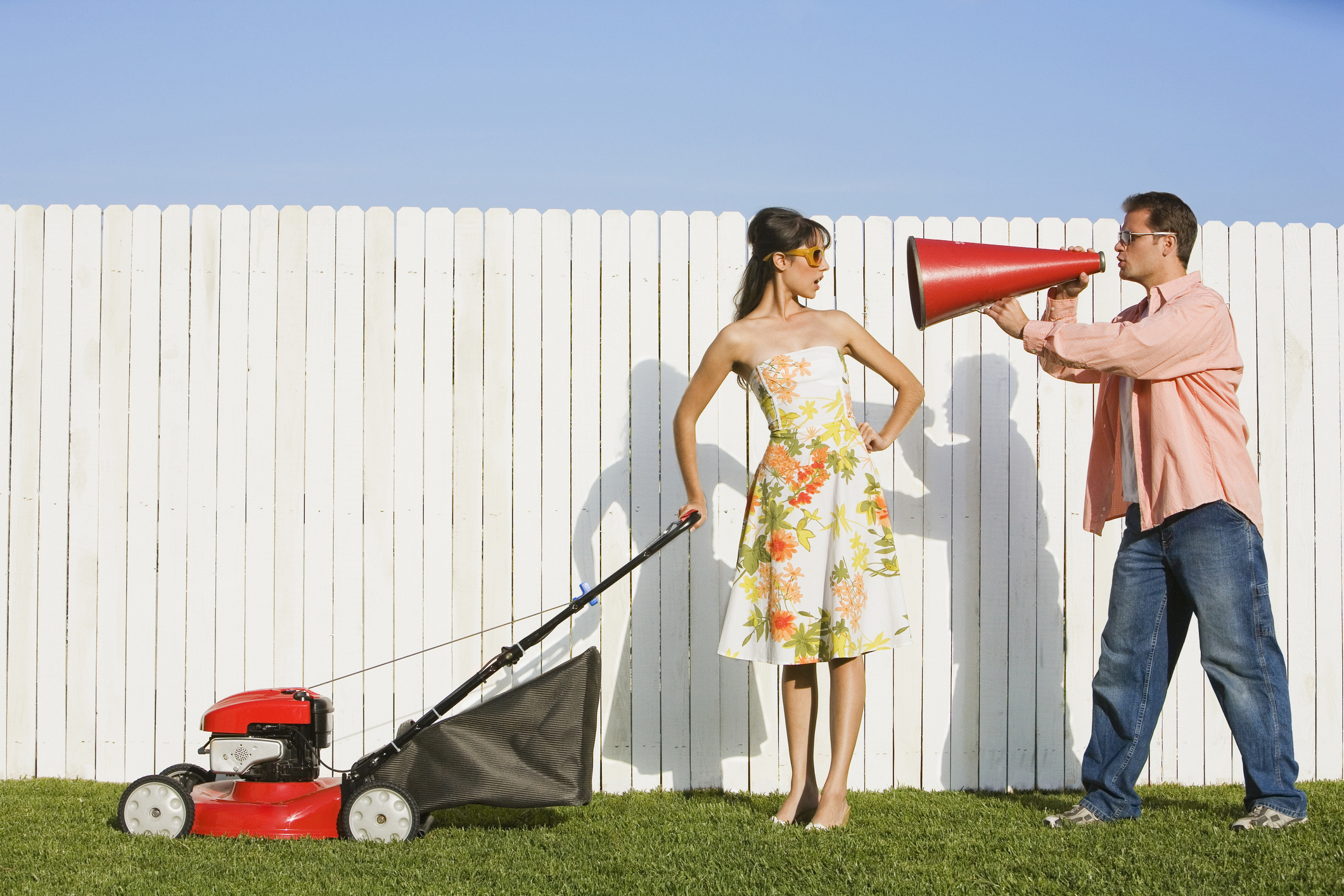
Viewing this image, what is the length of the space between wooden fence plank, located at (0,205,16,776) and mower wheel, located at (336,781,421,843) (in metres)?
1.71

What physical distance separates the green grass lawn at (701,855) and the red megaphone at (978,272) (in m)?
1.62

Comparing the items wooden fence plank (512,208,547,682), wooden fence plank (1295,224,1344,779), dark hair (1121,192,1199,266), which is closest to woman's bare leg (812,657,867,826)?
wooden fence plank (512,208,547,682)

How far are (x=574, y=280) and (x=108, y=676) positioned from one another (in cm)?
227

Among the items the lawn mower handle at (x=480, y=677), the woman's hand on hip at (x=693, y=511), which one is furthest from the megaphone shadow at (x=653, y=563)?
the lawn mower handle at (x=480, y=677)

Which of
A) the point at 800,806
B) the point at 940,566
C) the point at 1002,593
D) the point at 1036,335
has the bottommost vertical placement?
the point at 800,806

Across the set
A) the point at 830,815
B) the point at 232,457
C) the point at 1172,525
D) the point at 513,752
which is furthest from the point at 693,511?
the point at 232,457

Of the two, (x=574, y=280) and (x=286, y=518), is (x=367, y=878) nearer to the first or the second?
(x=286, y=518)

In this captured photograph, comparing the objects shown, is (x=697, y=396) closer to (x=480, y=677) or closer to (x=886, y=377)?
(x=886, y=377)

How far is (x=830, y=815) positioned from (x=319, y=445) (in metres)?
2.27

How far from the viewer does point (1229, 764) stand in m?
4.74

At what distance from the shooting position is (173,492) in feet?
14.9

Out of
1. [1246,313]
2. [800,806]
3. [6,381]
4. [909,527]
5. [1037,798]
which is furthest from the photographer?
[1246,313]

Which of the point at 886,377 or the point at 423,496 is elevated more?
the point at 886,377

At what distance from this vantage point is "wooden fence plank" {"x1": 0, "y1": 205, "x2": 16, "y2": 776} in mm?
4520
